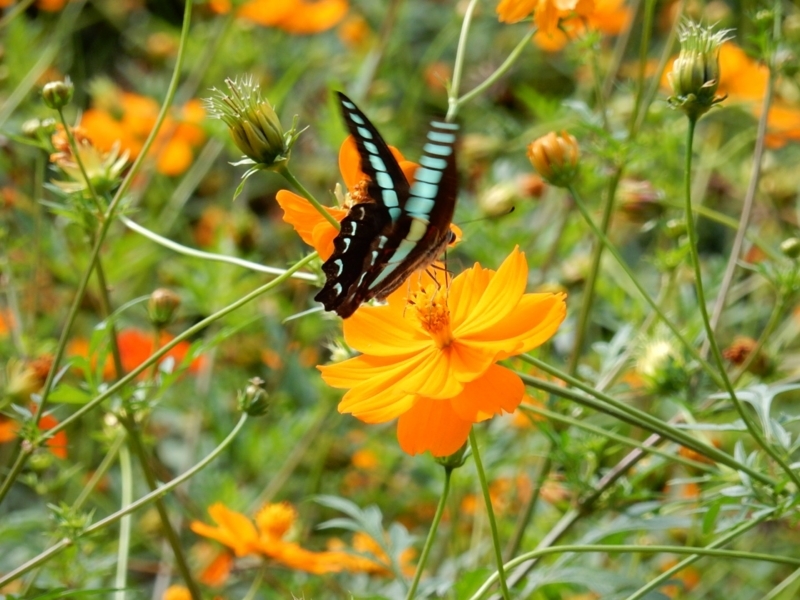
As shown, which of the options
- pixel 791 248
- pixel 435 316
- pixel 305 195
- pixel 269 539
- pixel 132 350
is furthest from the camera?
pixel 132 350

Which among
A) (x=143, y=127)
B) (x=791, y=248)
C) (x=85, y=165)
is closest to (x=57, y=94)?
(x=85, y=165)

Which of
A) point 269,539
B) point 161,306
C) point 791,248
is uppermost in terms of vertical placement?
point 791,248

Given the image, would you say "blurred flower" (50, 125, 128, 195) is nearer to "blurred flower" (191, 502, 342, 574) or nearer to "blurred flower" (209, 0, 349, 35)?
"blurred flower" (191, 502, 342, 574)

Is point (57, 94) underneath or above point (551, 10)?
underneath

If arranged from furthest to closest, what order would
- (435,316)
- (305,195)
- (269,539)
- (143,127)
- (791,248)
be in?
1. (143,127)
2. (269,539)
3. (791,248)
4. (435,316)
5. (305,195)

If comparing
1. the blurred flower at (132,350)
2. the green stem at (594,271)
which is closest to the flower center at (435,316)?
the green stem at (594,271)

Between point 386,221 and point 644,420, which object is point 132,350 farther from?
point 644,420

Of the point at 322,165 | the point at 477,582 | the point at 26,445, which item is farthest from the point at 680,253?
the point at 322,165

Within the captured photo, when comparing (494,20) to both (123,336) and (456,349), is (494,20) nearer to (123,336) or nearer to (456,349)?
(123,336)
